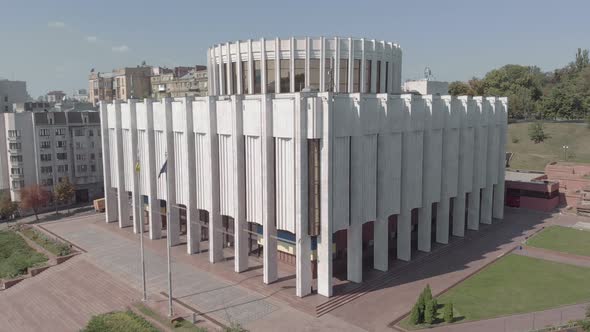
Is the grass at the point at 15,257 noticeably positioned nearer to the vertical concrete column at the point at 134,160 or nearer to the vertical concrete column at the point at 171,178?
the vertical concrete column at the point at 134,160

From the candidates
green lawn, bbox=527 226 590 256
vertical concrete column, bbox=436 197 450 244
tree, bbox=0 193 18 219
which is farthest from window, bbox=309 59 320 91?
tree, bbox=0 193 18 219

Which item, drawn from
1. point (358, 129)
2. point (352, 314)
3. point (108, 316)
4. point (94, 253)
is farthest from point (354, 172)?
point (94, 253)

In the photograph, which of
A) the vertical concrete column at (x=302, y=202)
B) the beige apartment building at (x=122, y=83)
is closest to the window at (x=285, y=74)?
the vertical concrete column at (x=302, y=202)

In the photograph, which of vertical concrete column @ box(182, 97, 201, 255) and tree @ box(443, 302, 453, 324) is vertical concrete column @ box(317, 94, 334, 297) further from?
vertical concrete column @ box(182, 97, 201, 255)

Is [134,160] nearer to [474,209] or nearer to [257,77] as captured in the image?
[257,77]

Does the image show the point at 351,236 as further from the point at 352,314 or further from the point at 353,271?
the point at 352,314
